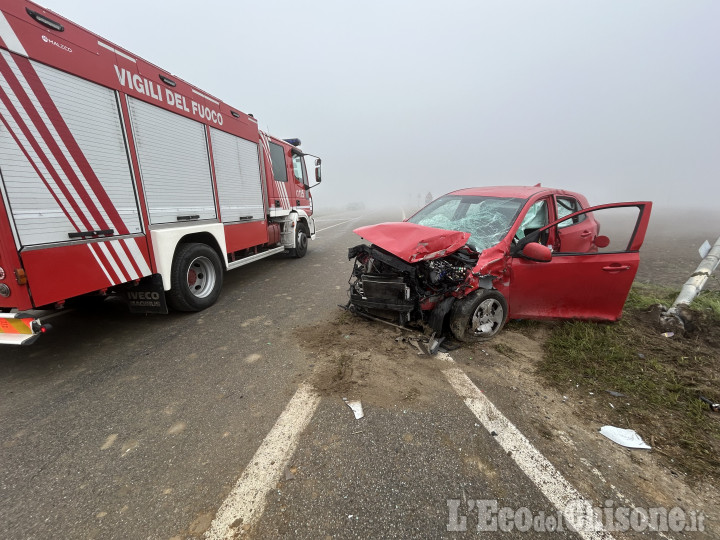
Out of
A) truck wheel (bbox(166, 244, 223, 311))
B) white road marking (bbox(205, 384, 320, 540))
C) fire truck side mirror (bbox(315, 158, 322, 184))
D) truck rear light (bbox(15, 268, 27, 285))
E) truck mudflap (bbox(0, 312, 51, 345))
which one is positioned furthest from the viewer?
fire truck side mirror (bbox(315, 158, 322, 184))

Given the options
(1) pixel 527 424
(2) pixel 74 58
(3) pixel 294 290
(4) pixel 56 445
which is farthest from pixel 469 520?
(2) pixel 74 58

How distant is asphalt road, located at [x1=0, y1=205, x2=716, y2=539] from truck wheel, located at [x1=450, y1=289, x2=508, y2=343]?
0.86 metres

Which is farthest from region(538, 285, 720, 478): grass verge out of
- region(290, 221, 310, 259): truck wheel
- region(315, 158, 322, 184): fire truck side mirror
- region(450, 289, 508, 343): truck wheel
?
region(315, 158, 322, 184): fire truck side mirror

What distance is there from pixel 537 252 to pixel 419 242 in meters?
1.23

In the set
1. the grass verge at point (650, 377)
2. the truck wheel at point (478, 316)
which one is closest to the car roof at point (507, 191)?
the truck wheel at point (478, 316)

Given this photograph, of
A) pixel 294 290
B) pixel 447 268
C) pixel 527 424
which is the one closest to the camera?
pixel 527 424

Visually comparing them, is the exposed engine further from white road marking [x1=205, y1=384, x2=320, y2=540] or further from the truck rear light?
the truck rear light

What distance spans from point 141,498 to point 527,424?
2458mm

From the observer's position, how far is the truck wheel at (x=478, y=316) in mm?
3258

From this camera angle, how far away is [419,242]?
11.0 ft

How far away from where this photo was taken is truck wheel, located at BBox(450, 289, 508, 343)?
128 inches

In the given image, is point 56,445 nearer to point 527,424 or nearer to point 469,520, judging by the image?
point 469,520

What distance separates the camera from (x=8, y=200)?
2461mm

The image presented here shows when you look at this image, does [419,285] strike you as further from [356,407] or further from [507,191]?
[507,191]
